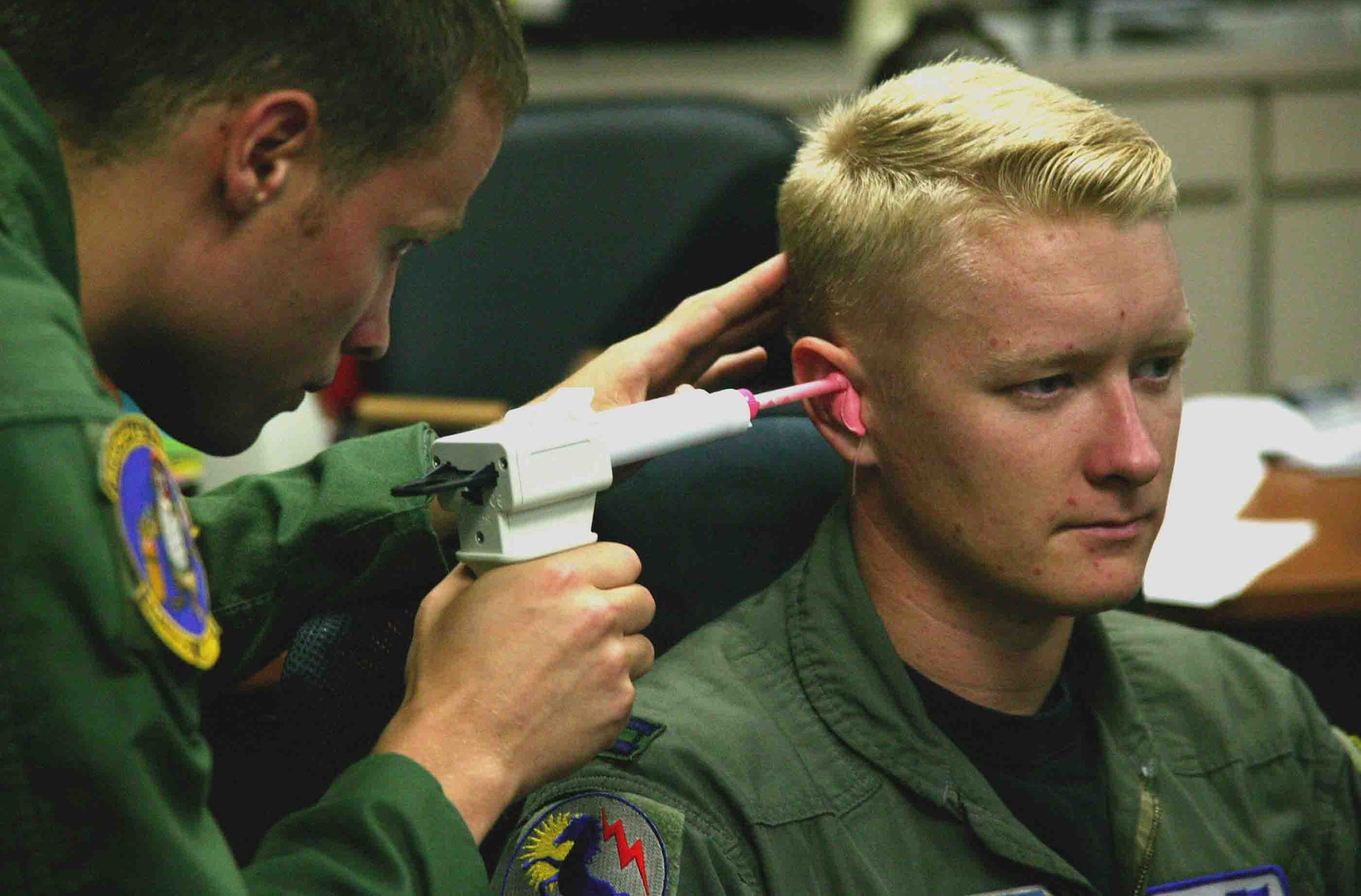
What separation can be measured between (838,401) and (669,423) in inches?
11.0

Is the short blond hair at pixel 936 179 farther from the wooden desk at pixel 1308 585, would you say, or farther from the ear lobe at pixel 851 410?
the wooden desk at pixel 1308 585

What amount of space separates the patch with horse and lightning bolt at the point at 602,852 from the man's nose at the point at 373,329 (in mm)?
363

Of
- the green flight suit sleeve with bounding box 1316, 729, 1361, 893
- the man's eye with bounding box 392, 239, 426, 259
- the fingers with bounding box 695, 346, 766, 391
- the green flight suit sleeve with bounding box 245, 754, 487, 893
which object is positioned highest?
the man's eye with bounding box 392, 239, 426, 259

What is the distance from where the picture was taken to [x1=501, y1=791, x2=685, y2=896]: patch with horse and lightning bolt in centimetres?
108

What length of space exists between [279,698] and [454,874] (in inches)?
13.2

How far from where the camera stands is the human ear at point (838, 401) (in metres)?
1.31

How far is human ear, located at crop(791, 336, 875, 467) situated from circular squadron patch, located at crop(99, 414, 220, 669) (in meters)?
0.61

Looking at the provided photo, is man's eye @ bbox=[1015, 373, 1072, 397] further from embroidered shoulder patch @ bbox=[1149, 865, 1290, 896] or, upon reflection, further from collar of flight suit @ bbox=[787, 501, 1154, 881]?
embroidered shoulder patch @ bbox=[1149, 865, 1290, 896]

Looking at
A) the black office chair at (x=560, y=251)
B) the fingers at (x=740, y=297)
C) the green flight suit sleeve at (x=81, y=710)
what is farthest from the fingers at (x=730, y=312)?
the black office chair at (x=560, y=251)

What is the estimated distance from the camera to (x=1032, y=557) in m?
1.23

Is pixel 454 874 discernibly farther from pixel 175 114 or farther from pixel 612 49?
pixel 612 49

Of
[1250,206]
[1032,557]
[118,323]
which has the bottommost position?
[1250,206]

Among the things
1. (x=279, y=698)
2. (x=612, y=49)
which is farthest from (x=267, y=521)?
(x=612, y=49)

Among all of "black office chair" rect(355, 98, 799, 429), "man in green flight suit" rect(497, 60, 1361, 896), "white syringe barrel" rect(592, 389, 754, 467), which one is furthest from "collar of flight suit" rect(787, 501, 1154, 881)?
"black office chair" rect(355, 98, 799, 429)
